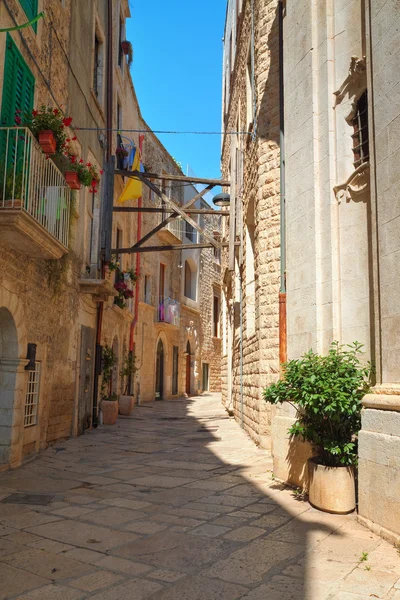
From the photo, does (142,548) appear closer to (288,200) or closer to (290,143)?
(288,200)

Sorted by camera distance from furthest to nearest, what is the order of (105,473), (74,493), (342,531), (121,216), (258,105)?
(121,216) < (258,105) < (105,473) < (74,493) < (342,531)

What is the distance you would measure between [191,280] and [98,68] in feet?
55.1

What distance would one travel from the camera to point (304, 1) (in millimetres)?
6195

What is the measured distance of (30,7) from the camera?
24.3 feet

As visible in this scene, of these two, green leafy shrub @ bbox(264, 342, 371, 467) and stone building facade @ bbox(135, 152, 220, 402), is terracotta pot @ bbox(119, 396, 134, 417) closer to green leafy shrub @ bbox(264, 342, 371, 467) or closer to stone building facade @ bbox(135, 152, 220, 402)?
stone building facade @ bbox(135, 152, 220, 402)

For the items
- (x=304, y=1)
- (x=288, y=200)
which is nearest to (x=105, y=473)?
→ (x=288, y=200)

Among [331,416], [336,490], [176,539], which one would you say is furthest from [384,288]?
[176,539]

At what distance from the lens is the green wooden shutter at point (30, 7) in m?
7.15

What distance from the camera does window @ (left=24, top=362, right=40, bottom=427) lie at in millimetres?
7882

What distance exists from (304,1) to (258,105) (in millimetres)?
3232

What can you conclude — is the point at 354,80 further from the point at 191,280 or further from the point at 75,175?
the point at 191,280

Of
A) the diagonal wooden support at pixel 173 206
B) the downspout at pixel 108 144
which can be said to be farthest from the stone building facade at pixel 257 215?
the downspout at pixel 108 144

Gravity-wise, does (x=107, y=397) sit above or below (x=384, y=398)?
below

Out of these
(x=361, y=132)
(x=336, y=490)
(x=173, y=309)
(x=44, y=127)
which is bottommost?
(x=336, y=490)
